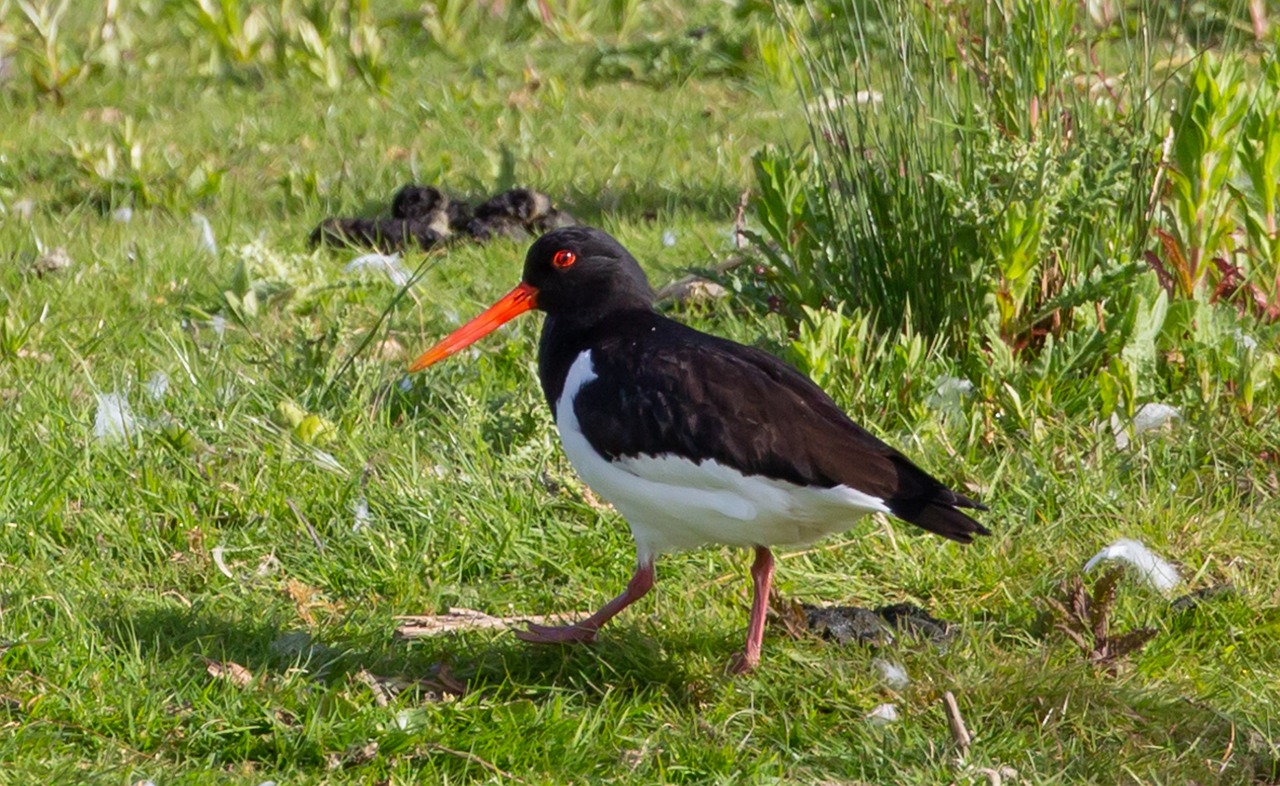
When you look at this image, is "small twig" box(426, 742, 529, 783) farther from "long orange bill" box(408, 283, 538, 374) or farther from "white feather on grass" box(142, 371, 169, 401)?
"white feather on grass" box(142, 371, 169, 401)

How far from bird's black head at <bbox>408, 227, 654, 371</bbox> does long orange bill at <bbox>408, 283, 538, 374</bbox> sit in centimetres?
4

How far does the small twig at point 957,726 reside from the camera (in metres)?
3.03

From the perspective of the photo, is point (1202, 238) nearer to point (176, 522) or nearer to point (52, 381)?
point (176, 522)

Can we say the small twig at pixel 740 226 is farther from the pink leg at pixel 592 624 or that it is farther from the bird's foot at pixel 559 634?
the bird's foot at pixel 559 634

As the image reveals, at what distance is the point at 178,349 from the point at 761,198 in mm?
1740

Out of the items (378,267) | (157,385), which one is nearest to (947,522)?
(157,385)

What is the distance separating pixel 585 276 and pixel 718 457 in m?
0.83

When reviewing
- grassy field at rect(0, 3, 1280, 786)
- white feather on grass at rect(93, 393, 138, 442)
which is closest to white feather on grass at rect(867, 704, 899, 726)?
grassy field at rect(0, 3, 1280, 786)

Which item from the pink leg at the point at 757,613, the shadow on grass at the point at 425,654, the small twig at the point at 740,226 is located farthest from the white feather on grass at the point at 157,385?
the pink leg at the point at 757,613

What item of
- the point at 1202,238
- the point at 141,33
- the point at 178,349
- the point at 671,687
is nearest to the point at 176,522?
the point at 178,349

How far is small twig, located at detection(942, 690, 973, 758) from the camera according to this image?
9.95 feet

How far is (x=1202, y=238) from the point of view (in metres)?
4.52

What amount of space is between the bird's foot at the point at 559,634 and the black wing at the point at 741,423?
0.39 metres

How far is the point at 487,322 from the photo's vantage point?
4.22 meters
